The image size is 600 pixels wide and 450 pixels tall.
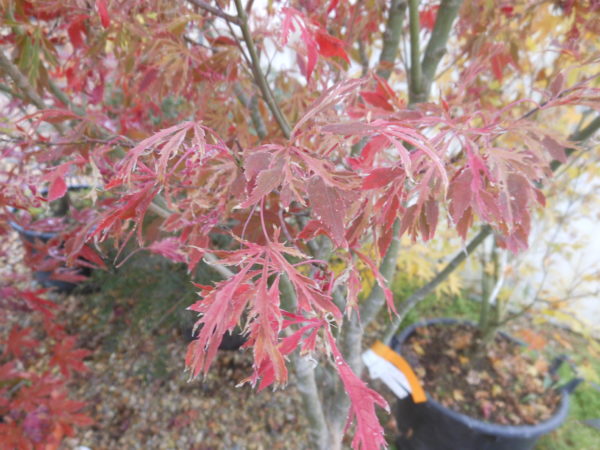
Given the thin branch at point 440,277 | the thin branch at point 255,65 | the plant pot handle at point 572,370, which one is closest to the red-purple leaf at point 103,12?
the thin branch at point 255,65

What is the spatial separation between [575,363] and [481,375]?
0.76 m

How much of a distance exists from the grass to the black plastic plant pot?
0.29 meters

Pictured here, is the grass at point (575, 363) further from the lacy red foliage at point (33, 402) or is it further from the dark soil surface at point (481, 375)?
the lacy red foliage at point (33, 402)

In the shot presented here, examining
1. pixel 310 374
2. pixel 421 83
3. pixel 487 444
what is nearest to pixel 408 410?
pixel 487 444

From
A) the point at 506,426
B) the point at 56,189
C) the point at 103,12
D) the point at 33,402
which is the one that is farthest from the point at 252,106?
the point at 506,426

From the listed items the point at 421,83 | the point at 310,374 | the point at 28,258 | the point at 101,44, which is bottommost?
the point at 310,374

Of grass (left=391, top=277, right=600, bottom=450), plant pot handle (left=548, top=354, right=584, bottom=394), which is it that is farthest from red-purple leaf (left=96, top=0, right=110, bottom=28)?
grass (left=391, top=277, right=600, bottom=450)

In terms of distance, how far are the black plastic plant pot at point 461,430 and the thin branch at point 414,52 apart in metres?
0.98

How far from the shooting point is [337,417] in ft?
3.16

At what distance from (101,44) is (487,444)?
155cm

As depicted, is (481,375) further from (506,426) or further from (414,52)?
(414,52)

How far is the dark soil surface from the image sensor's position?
128 cm

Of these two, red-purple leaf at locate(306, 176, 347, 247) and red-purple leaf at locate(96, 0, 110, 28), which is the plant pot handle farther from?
red-purple leaf at locate(96, 0, 110, 28)

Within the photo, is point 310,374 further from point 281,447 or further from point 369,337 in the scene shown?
point 369,337
